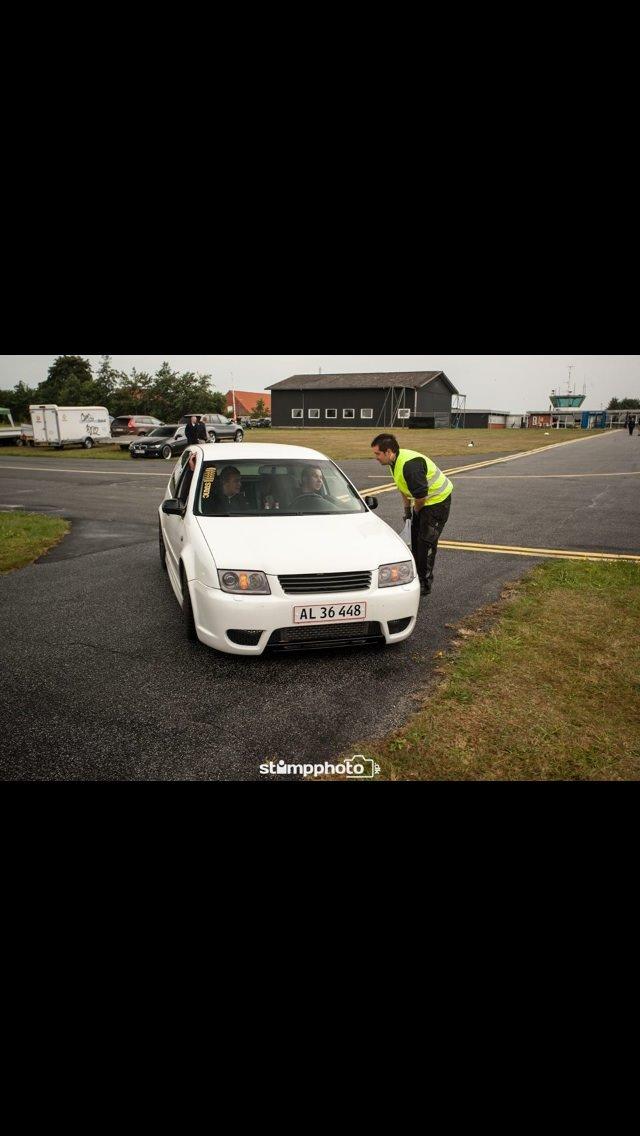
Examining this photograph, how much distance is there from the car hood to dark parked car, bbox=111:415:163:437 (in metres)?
29.8

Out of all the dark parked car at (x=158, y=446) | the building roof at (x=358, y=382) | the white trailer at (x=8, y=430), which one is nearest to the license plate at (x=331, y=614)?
the dark parked car at (x=158, y=446)

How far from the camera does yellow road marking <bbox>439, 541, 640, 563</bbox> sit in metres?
7.39

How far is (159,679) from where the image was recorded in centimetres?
385

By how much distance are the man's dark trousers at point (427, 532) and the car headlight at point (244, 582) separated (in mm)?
2150

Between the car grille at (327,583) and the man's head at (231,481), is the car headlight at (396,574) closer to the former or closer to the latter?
the car grille at (327,583)

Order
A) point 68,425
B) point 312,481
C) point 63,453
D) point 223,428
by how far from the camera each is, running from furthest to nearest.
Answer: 1. point 223,428
2. point 68,425
3. point 63,453
4. point 312,481

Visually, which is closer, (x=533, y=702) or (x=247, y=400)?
(x=533, y=702)

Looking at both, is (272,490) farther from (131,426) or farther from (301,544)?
(131,426)

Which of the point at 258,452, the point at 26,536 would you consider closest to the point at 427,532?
the point at 258,452

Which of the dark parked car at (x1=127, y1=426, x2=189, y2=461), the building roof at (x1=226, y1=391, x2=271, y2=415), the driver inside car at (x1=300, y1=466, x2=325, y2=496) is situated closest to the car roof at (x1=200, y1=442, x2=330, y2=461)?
the driver inside car at (x1=300, y1=466, x2=325, y2=496)

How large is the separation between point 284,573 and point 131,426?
1229 inches

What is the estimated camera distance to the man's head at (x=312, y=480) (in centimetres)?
539
